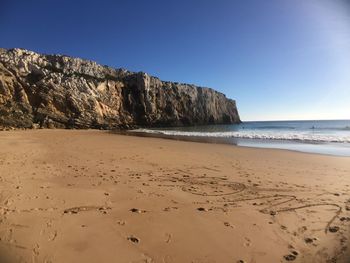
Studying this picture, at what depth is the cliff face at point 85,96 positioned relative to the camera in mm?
36281

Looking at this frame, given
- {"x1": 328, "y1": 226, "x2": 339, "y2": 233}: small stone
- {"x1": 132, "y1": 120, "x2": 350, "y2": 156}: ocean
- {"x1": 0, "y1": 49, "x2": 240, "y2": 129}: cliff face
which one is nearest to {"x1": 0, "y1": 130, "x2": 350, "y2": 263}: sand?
{"x1": 328, "y1": 226, "x2": 339, "y2": 233}: small stone

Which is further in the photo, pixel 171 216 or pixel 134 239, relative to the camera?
pixel 171 216

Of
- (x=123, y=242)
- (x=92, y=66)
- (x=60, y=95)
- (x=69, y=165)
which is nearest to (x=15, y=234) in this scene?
(x=123, y=242)

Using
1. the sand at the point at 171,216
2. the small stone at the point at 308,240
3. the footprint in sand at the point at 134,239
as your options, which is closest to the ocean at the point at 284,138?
the sand at the point at 171,216

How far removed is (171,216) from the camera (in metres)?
4.35

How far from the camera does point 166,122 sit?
6525 cm

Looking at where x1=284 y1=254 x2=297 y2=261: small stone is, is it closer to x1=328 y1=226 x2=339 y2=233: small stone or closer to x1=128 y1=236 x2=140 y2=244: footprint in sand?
x1=328 y1=226 x2=339 y2=233: small stone

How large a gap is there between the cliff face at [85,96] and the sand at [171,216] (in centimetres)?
3046

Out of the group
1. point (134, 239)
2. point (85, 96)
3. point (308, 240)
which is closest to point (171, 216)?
point (134, 239)

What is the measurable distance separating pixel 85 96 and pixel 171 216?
1737 inches

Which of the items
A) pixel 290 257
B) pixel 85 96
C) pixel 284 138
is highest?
pixel 85 96

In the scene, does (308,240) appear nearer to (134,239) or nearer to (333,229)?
(333,229)

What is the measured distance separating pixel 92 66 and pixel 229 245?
195 feet

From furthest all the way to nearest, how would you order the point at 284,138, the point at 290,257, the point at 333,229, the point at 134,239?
the point at 284,138, the point at 333,229, the point at 134,239, the point at 290,257
